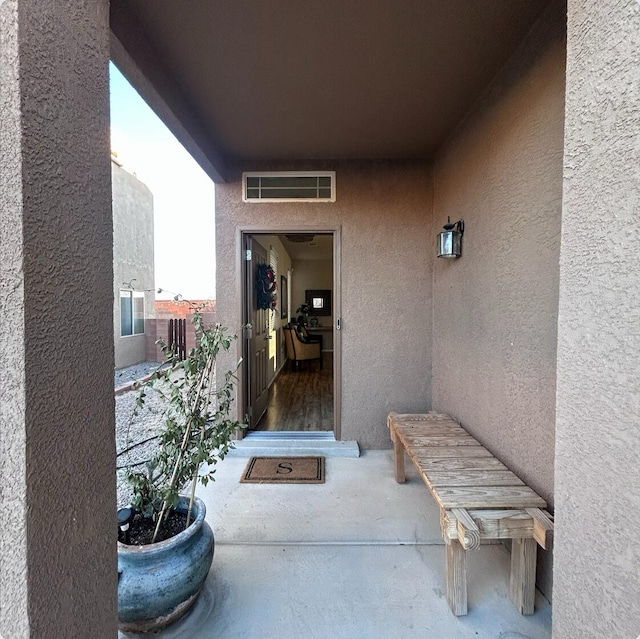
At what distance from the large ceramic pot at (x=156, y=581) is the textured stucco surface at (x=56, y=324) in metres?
0.32

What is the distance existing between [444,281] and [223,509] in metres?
2.38

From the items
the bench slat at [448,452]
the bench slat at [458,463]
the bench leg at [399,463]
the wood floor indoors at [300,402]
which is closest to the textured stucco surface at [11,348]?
the bench slat at [458,463]

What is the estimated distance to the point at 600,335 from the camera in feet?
2.59

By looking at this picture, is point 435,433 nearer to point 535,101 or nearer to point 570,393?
point 570,393

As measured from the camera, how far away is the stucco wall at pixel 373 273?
9.77 feet

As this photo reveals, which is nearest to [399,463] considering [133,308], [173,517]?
[173,517]

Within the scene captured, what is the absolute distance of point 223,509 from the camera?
7.09ft

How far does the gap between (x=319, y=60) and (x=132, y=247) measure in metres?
7.12

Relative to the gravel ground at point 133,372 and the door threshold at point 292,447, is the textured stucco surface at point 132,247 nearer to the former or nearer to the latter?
the gravel ground at point 133,372

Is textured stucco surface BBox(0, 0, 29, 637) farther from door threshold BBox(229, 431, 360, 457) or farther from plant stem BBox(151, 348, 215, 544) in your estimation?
door threshold BBox(229, 431, 360, 457)

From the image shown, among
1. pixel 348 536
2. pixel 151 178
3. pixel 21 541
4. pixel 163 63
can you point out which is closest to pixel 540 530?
pixel 348 536

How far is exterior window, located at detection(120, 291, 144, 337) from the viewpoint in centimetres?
687

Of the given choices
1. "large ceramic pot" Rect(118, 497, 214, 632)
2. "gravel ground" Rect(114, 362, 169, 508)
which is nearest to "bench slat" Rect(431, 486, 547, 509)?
"large ceramic pot" Rect(118, 497, 214, 632)

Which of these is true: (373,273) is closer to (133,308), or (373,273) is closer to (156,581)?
(156,581)
